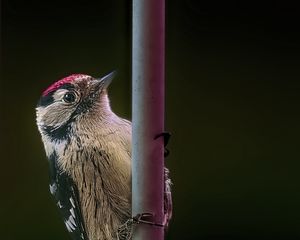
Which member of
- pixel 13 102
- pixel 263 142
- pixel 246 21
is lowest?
pixel 263 142

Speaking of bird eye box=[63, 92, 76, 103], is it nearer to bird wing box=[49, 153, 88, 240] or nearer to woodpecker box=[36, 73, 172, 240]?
woodpecker box=[36, 73, 172, 240]

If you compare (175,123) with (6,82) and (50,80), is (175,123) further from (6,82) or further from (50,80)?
(6,82)

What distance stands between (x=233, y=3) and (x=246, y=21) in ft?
0.59

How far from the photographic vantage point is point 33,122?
14.1ft

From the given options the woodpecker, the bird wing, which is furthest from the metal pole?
the bird wing

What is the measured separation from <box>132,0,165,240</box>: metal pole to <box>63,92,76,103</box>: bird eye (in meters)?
1.72

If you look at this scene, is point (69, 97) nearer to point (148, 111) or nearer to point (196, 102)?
point (196, 102)

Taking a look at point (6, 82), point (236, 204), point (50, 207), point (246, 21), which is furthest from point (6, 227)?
point (246, 21)

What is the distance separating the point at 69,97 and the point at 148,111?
180 cm

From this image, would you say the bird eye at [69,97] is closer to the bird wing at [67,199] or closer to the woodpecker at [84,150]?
the woodpecker at [84,150]

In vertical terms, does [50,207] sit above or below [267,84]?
below

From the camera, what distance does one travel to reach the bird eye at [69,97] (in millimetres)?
4238

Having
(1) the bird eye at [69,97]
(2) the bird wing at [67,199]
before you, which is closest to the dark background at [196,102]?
(2) the bird wing at [67,199]

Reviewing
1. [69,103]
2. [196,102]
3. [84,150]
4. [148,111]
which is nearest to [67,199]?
[84,150]
